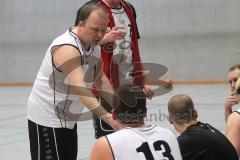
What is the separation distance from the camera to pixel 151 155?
2.00m

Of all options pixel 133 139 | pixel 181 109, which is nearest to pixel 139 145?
pixel 133 139

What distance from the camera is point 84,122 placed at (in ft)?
22.8

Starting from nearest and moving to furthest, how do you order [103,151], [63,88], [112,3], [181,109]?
[103,151] < [181,109] < [63,88] < [112,3]

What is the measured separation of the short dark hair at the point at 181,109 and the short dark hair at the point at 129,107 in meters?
0.43

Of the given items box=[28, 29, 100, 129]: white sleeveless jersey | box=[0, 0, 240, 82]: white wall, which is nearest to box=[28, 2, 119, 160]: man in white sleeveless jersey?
box=[28, 29, 100, 129]: white sleeveless jersey

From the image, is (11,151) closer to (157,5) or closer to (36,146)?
(36,146)

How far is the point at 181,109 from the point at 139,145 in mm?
521

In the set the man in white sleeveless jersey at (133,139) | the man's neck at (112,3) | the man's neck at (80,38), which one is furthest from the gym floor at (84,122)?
the man in white sleeveless jersey at (133,139)

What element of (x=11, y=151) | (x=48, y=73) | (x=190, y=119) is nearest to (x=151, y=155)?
(x=190, y=119)

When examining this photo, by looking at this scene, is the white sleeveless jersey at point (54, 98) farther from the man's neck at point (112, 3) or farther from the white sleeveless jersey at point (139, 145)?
the man's neck at point (112, 3)

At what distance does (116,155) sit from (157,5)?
10024 mm

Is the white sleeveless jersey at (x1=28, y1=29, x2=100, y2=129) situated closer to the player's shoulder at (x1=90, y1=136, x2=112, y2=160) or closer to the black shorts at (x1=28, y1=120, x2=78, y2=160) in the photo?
the black shorts at (x1=28, y1=120, x2=78, y2=160)

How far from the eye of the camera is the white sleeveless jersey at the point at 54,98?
2598mm

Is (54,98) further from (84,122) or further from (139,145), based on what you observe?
(84,122)
